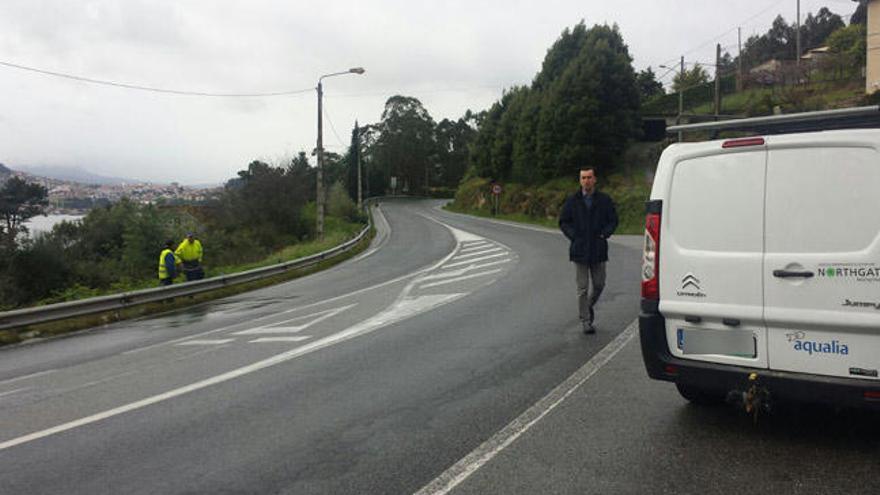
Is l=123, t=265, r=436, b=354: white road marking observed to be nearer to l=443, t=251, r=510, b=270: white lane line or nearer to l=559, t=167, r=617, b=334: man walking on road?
l=443, t=251, r=510, b=270: white lane line

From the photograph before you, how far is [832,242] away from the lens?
13.3 ft

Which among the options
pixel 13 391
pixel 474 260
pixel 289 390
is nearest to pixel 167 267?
pixel 474 260

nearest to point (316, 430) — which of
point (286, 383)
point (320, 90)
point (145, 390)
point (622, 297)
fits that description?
point (286, 383)

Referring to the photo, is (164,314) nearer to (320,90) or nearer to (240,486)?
(240,486)

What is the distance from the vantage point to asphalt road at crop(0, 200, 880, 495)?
400cm

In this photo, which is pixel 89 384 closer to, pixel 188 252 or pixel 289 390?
pixel 289 390

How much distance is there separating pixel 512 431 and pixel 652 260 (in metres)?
1.62

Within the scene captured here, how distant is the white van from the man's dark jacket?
9.36 feet

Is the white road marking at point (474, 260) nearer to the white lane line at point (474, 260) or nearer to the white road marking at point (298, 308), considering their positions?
the white lane line at point (474, 260)

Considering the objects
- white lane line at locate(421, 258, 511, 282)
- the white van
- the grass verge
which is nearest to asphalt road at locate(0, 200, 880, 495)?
the white van

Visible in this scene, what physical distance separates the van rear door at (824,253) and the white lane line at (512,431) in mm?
1737

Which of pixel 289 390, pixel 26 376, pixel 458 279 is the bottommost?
pixel 458 279

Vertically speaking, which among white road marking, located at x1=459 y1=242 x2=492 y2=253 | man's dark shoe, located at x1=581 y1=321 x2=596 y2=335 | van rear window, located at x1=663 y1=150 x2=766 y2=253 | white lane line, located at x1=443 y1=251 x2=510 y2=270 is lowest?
white road marking, located at x1=459 y1=242 x2=492 y2=253

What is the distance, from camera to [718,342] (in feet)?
15.0
